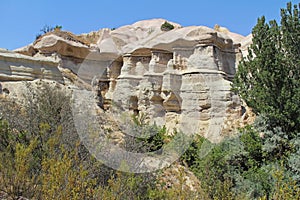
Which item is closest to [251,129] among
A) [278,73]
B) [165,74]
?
[278,73]

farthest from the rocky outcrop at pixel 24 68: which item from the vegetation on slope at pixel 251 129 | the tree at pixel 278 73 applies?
the tree at pixel 278 73

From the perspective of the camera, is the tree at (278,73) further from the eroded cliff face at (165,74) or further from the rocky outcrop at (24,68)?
the rocky outcrop at (24,68)

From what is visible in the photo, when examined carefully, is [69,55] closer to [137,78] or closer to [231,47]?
[137,78]

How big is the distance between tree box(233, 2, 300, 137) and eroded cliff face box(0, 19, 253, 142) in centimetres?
486

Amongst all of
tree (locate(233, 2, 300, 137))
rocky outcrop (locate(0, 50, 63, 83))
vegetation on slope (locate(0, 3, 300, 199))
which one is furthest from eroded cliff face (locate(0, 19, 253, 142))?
tree (locate(233, 2, 300, 137))

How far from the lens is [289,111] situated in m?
9.05

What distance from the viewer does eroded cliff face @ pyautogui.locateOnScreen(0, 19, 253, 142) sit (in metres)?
15.7

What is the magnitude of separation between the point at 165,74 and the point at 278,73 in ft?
27.0

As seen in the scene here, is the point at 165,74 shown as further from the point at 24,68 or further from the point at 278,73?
the point at 278,73

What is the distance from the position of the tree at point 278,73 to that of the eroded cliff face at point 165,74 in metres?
4.86

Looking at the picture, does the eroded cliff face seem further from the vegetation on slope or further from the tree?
the tree

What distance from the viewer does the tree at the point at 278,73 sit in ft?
29.9

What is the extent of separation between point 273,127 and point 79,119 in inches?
207

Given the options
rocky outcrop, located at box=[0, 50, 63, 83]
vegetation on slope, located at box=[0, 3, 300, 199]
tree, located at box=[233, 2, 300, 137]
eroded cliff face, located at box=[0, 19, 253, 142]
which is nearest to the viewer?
vegetation on slope, located at box=[0, 3, 300, 199]
